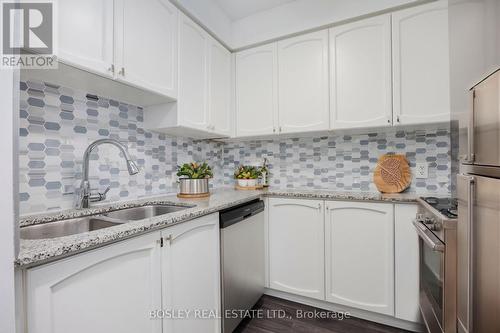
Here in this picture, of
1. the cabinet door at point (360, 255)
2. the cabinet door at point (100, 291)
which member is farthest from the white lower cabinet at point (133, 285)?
the cabinet door at point (360, 255)

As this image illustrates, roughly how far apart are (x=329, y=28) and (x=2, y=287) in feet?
7.48

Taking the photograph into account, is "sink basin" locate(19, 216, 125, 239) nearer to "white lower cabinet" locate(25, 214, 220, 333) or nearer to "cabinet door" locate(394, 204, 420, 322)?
"white lower cabinet" locate(25, 214, 220, 333)

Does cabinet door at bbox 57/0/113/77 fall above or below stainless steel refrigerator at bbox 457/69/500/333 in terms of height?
above

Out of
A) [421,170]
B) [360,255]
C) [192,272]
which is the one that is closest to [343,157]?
[421,170]

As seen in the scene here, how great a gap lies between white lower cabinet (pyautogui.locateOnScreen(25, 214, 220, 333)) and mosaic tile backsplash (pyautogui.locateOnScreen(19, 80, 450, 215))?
66 centimetres

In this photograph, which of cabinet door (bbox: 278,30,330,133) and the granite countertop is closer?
the granite countertop

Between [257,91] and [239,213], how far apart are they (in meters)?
1.18

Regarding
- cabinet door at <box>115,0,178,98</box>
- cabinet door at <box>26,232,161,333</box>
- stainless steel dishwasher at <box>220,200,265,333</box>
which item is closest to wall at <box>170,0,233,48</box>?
cabinet door at <box>115,0,178,98</box>

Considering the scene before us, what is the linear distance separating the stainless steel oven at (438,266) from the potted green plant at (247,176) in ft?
4.32

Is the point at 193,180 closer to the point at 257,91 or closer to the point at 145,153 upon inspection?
the point at 145,153

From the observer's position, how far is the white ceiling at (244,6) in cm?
197

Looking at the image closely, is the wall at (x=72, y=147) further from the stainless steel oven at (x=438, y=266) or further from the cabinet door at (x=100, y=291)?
the stainless steel oven at (x=438, y=266)

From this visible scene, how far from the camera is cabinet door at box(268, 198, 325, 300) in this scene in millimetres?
1807

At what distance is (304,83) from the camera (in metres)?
1.96
